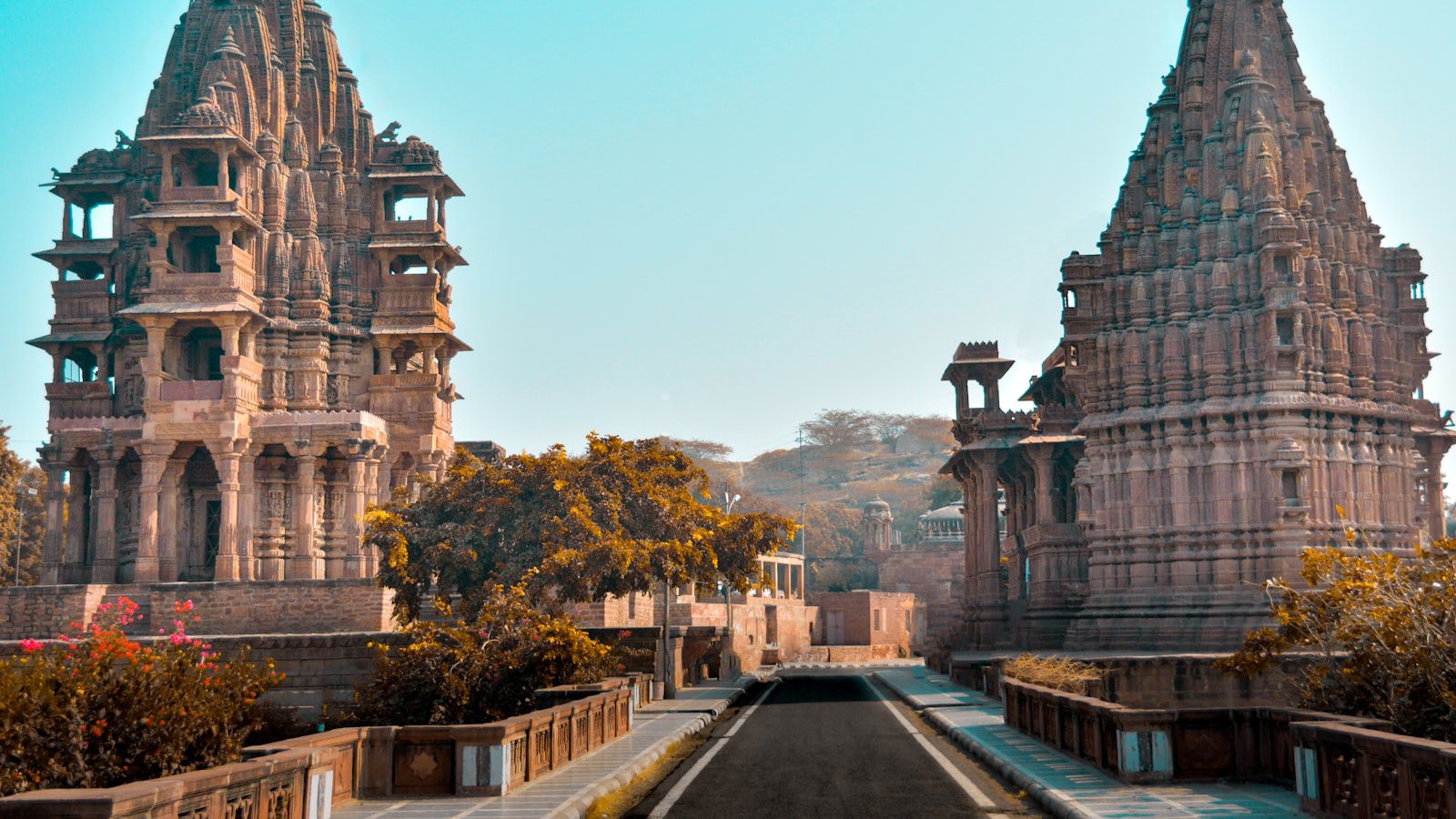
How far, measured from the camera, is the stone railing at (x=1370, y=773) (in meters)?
11.4

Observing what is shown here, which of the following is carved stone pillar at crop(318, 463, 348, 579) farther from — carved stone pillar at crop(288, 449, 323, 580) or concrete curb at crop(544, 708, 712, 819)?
concrete curb at crop(544, 708, 712, 819)

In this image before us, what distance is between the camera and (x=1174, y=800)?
1534 cm

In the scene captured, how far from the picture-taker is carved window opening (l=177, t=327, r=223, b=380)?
55.6 meters

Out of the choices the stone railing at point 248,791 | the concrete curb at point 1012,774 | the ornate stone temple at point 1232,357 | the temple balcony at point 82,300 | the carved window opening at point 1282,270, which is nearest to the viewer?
the stone railing at point 248,791

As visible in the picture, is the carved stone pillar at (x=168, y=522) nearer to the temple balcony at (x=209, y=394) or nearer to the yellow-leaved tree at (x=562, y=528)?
the temple balcony at (x=209, y=394)

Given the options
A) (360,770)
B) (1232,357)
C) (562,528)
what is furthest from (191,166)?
(360,770)

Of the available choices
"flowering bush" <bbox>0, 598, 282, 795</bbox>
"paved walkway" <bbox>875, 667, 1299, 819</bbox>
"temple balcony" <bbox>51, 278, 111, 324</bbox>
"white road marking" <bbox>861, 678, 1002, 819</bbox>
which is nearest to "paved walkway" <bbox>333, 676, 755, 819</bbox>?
"flowering bush" <bbox>0, 598, 282, 795</bbox>

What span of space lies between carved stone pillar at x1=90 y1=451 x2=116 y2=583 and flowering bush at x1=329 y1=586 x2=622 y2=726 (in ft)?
106

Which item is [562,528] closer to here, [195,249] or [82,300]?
[195,249]

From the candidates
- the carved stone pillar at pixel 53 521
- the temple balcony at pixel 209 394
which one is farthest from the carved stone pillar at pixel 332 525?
the carved stone pillar at pixel 53 521

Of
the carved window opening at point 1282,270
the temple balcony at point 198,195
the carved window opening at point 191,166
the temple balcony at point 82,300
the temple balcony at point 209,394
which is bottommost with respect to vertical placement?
the temple balcony at point 209,394

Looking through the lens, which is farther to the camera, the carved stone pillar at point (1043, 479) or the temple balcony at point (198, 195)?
the carved stone pillar at point (1043, 479)

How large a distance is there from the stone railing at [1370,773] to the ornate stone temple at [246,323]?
42.4 m

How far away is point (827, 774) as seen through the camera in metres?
19.7
